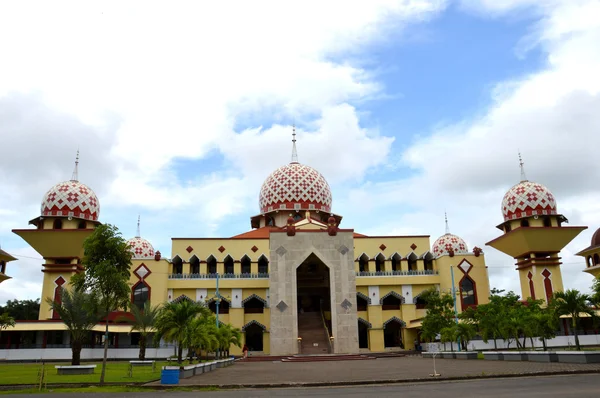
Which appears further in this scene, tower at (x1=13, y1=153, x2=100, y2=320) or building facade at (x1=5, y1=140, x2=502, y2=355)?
tower at (x1=13, y1=153, x2=100, y2=320)

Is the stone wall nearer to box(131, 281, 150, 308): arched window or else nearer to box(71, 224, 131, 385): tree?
box(131, 281, 150, 308): arched window

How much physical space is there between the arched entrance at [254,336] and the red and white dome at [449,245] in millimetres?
19127

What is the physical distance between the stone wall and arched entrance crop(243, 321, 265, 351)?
4.76 meters

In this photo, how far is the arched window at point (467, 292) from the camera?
133 ft

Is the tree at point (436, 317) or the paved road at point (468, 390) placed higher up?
the tree at point (436, 317)

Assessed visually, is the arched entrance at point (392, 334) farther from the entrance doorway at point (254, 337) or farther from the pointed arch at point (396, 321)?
the entrance doorway at point (254, 337)

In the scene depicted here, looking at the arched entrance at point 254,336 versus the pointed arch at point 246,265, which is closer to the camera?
the arched entrance at point 254,336

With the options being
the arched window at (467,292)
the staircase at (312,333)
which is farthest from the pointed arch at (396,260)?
the staircase at (312,333)

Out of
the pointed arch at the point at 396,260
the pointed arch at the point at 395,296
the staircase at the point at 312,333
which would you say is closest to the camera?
the staircase at the point at 312,333

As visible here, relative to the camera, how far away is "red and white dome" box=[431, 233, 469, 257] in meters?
49.4

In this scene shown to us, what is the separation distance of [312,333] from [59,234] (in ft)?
66.6

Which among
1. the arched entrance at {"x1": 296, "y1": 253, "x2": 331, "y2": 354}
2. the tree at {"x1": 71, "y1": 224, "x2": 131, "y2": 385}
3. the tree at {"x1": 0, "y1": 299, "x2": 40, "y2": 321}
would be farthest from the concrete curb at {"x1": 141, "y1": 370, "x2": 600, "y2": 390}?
the tree at {"x1": 0, "y1": 299, "x2": 40, "y2": 321}

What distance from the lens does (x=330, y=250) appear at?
37438mm

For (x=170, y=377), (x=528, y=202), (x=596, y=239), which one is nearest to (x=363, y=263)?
(x=528, y=202)
